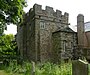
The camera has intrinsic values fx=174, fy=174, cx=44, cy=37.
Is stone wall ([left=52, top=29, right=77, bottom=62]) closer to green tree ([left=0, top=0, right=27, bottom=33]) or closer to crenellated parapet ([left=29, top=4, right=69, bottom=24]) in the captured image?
crenellated parapet ([left=29, top=4, right=69, bottom=24])

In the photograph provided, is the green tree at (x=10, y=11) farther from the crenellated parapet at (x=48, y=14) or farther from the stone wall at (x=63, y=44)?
the stone wall at (x=63, y=44)

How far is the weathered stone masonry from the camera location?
24.4 metres

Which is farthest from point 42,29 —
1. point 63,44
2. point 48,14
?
point 63,44

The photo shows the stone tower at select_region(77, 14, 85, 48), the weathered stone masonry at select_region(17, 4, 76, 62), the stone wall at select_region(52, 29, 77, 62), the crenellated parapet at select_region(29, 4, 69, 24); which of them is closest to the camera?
the stone wall at select_region(52, 29, 77, 62)

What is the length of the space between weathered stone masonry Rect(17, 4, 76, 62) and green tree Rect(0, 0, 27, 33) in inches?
253

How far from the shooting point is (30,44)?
87.0ft

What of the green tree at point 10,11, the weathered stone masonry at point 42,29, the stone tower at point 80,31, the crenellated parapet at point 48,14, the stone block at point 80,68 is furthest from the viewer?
the stone tower at point 80,31

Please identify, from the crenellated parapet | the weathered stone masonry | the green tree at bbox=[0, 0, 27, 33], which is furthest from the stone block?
the crenellated parapet

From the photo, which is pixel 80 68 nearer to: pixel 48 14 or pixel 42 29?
pixel 42 29

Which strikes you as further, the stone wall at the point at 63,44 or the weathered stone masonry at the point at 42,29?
the weathered stone masonry at the point at 42,29

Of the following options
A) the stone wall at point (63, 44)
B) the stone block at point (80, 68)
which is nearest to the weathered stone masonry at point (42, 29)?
the stone wall at point (63, 44)

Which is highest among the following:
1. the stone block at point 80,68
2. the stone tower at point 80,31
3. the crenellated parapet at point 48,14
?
the crenellated parapet at point 48,14

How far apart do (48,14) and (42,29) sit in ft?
8.15

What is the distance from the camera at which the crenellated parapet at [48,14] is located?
965 inches
